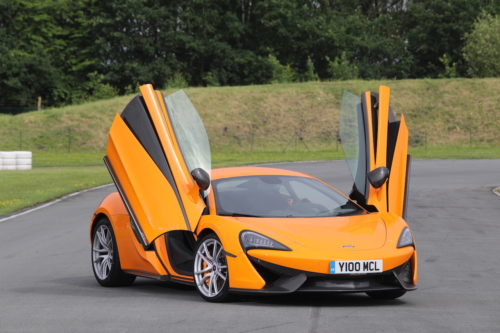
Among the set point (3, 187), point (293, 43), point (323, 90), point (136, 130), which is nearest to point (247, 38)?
point (293, 43)

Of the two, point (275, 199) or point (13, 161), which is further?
point (13, 161)

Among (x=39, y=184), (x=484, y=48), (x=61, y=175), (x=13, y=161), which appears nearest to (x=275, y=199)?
(x=39, y=184)

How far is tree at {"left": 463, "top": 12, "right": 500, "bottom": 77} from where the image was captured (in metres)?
70.4

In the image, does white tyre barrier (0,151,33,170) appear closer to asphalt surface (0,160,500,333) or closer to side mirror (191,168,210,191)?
asphalt surface (0,160,500,333)

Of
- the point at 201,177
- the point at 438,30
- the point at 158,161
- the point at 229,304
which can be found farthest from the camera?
the point at 438,30

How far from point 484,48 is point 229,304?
68.4 m

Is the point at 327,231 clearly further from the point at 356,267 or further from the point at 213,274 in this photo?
the point at 213,274

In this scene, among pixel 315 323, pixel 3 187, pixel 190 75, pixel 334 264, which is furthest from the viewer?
pixel 190 75

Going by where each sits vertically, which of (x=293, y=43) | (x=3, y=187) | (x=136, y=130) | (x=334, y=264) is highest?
(x=293, y=43)

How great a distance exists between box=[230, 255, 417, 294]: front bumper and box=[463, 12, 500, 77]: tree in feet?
218

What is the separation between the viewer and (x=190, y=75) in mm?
76750

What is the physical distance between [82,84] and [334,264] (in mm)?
72665

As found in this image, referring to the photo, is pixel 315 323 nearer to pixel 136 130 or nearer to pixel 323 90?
pixel 136 130

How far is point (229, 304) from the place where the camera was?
23.1ft
